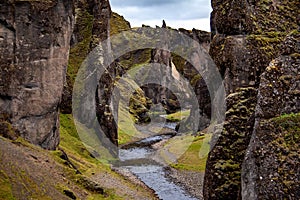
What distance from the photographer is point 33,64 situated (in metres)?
54.1

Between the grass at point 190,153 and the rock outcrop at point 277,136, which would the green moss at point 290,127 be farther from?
the grass at point 190,153

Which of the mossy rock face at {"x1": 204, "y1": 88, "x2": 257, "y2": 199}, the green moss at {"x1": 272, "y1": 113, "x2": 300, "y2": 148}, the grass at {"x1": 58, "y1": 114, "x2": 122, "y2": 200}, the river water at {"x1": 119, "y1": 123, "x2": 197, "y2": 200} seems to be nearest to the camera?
the green moss at {"x1": 272, "y1": 113, "x2": 300, "y2": 148}

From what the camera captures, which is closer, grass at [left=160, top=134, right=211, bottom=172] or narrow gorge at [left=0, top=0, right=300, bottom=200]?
narrow gorge at [left=0, top=0, right=300, bottom=200]

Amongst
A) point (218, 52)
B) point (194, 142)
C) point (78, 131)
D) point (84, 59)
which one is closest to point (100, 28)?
point (84, 59)

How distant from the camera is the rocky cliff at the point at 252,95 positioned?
1719 cm

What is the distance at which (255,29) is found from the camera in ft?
87.3

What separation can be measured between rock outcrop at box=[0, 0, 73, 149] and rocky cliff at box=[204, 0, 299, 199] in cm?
2939

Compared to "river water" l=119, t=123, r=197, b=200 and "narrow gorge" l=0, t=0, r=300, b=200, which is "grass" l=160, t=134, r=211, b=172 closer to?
"narrow gorge" l=0, t=0, r=300, b=200

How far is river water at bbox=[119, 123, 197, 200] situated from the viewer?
202 feet

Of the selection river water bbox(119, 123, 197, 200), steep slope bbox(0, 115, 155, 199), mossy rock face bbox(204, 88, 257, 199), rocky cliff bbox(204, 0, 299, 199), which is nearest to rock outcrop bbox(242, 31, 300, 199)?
rocky cliff bbox(204, 0, 299, 199)

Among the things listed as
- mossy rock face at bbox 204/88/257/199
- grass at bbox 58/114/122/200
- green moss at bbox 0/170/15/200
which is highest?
mossy rock face at bbox 204/88/257/199

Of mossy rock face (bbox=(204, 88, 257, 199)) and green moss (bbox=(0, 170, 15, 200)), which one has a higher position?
mossy rock face (bbox=(204, 88, 257, 199))

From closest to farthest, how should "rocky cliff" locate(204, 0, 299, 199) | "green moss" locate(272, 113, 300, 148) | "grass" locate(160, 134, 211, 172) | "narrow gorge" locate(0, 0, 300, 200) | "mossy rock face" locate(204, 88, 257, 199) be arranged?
"green moss" locate(272, 113, 300, 148)
"rocky cliff" locate(204, 0, 299, 199)
"narrow gorge" locate(0, 0, 300, 200)
"mossy rock face" locate(204, 88, 257, 199)
"grass" locate(160, 134, 211, 172)

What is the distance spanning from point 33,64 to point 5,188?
Result: 26643 mm
